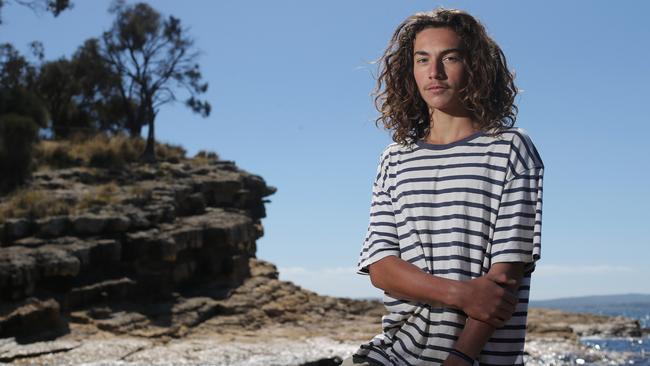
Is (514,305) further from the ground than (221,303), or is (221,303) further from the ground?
(514,305)

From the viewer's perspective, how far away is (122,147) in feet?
89.5

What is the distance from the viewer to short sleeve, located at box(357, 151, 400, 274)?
1950mm

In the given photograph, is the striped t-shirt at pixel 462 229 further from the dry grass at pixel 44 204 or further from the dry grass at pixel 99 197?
the dry grass at pixel 99 197

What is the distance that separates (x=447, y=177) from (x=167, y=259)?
17.1 meters

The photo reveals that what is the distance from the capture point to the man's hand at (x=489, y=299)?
169 cm

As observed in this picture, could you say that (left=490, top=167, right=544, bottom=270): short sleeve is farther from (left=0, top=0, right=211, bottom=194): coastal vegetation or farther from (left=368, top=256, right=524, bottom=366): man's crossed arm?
(left=0, top=0, right=211, bottom=194): coastal vegetation

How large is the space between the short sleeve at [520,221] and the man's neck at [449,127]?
0.72 feet

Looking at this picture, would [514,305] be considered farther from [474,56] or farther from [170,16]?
[170,16]

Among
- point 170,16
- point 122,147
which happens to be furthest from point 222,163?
point 170,16

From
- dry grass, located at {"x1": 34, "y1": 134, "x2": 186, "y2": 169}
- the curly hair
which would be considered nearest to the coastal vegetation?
dry grass, located at {"x1": 34, "y1": 134, "x2": 186, "y2": 169}

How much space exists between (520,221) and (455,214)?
159 millimetres

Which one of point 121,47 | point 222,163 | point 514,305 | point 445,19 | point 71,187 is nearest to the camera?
point 514,305

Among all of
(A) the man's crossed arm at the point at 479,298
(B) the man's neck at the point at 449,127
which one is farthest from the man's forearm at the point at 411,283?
(B) the man's neck at the point at 449,127

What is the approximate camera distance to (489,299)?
66.7 inches
